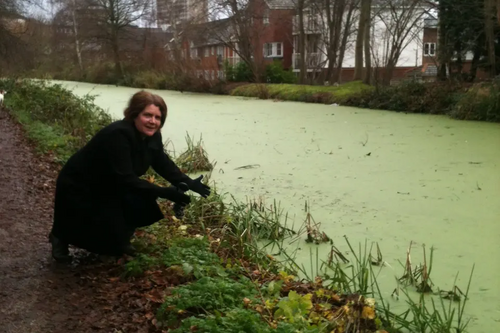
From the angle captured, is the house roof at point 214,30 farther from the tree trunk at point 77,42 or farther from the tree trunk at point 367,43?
the tree trunk at point 77,42

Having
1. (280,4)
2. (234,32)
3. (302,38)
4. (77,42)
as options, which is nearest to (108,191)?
(302,38)

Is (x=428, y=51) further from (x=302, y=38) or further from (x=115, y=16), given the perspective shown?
(x=115, y=16)

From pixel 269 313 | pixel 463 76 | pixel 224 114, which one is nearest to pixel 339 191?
pixel 269 313

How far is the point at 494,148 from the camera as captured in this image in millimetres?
7957

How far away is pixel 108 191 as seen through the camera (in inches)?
130

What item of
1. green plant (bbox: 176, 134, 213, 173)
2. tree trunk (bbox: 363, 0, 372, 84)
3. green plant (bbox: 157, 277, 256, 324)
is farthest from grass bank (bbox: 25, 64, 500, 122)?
green plant (bbox: 157, 277, 256, 324)

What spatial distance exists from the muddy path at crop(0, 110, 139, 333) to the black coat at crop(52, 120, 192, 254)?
0.74 ft

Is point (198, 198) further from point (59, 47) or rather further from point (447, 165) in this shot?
point (59, 47)

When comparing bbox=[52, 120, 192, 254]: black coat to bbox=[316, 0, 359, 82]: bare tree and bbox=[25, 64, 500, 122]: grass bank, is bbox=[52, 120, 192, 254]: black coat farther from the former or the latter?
bbox=[316, 0, 359, 82]: bare tree

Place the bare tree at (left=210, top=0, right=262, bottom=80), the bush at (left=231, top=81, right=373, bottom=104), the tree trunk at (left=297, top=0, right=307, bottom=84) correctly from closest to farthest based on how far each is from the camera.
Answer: the bush at (left=231, top=81, right=373, bottom=104), the tree trunk at (left=297, top=0, right=307, bottom=84), the bare tree at (left=210, top=0, right=262, bottom=80)

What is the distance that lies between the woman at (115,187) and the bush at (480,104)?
360 inches

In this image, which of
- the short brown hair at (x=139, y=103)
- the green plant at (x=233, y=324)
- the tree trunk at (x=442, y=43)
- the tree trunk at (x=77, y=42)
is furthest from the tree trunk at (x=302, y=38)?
the green plant at (x=233, y=324)

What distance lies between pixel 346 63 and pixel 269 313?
34.2 meters

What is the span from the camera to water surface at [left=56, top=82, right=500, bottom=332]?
388 centimetres
